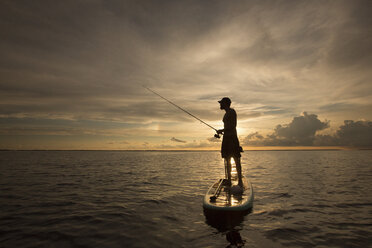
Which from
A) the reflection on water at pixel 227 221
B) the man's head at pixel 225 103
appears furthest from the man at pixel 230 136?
the reflection on water at pixel 227 221

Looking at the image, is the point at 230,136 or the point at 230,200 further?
the point at 230,136

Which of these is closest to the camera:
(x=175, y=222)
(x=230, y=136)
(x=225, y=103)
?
(x=175, y=222)

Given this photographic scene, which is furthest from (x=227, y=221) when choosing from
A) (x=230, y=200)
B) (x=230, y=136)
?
(x=230, y=136)

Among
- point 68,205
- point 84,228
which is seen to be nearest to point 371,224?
point 84,228

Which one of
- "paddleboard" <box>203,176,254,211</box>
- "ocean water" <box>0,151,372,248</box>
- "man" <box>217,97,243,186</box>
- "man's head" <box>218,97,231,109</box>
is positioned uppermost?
"man's head" <box>218,97,231,109</box>

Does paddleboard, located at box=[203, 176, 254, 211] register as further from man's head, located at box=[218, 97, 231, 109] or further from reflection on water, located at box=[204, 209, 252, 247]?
man's head, located at box=[218, 97, 231, 109]

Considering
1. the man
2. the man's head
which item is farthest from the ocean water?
the man's head

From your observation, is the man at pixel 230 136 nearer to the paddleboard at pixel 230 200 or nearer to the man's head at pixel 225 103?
the man's head at pixel 225 103

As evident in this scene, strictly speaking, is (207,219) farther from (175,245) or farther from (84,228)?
(84,228)

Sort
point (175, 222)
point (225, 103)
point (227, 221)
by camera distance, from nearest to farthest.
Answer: point (227, 221) < point (175, 222) < point (225, 103)

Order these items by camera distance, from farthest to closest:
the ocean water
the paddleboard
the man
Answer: the man
the paddleboard
the ocean water

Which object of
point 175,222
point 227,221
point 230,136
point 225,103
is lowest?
point 175,222

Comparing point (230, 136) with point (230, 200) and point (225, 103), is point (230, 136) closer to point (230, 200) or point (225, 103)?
point (225, 103)

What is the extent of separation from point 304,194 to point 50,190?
1509 centimetres
